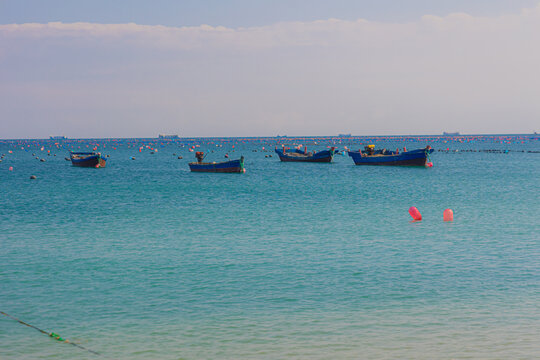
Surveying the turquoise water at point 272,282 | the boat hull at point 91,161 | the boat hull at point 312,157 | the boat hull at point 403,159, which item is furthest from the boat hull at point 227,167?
the turquoise water at point 272,282

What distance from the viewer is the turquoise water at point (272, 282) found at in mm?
13438

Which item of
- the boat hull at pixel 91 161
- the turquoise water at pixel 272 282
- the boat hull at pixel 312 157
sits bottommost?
the turquoise water at pixel 272 282

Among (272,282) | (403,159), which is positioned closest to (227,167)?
(403,159)

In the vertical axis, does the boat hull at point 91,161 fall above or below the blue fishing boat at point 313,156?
below

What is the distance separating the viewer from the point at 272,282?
62.1ft

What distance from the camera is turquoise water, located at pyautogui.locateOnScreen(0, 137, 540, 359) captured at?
13.4 m

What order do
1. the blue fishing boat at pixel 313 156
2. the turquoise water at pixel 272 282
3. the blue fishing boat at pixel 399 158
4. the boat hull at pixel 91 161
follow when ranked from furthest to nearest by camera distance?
1. the blue fishing boat at pixel 313 156
2. the boat hull at pixel 91 161
3. the blue fishing boat at pixel 399 158
4. the turquoise water at pixel 272 282

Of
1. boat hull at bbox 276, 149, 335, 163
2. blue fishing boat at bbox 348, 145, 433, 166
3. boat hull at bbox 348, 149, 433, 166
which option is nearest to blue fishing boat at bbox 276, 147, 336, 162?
boat hull at bbox 276, 149, 335, 163

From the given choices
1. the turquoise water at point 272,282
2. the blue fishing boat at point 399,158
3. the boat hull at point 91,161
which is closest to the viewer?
the turquoise water at point 272,282

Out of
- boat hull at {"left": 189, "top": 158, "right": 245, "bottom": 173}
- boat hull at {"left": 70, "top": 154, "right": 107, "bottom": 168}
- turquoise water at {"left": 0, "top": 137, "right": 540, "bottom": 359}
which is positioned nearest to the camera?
turquoise water at {"left": 0, "top": 137, "right": 540, "bottom": 359}

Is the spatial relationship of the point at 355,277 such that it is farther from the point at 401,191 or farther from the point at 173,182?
the point at 173,182

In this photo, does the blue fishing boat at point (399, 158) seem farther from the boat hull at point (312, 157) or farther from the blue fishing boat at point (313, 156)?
the boat hull at point (312, 157)

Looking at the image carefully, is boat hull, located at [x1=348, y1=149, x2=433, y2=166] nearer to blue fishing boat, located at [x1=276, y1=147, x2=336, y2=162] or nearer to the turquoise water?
blue fishing boat, located at [x1=276, y1=147, x2=336, y2=162]

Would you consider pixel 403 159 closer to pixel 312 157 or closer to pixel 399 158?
pixel 399 158
